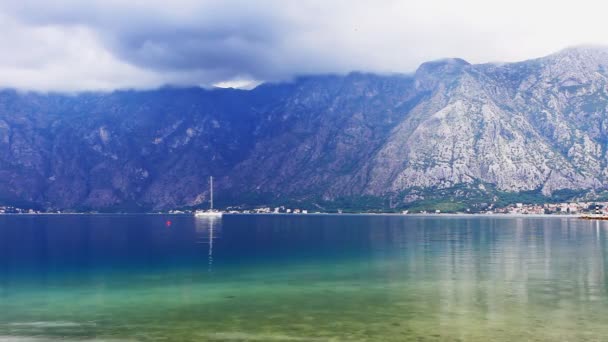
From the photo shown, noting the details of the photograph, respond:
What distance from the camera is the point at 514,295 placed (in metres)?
59.8

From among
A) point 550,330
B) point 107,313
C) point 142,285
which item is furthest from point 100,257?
point 550,330

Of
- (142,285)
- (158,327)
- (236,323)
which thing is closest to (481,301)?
(236,323)

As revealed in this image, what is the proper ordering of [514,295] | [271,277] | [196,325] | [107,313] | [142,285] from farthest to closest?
[271,277]
[142,285]
[514,295]
[107,313]
[196,325]

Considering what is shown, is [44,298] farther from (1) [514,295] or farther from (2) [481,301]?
(1) [514,295]

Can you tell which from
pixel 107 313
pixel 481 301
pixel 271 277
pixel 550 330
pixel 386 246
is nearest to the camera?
pixel 550 330

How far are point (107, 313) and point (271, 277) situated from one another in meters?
29.7

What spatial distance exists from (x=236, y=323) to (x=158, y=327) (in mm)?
6256

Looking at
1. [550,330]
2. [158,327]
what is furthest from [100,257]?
[550,330]

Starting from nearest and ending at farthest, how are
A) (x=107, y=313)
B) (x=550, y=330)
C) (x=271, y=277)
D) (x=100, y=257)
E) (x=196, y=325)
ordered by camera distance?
1. (x=550, y=330)
2. (x=196, y=325)
3. (x=107, y=313)
4. (x=271, y=277)
5. (x=100, y=257)

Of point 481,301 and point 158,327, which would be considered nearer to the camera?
point 158,327

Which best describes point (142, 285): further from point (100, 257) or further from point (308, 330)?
point (100, 257)

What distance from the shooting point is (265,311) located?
5266 cm

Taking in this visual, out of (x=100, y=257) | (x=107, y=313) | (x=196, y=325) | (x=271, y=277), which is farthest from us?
(x=100, y=257)

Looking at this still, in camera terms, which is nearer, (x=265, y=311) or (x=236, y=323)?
(x=236, y=323)
